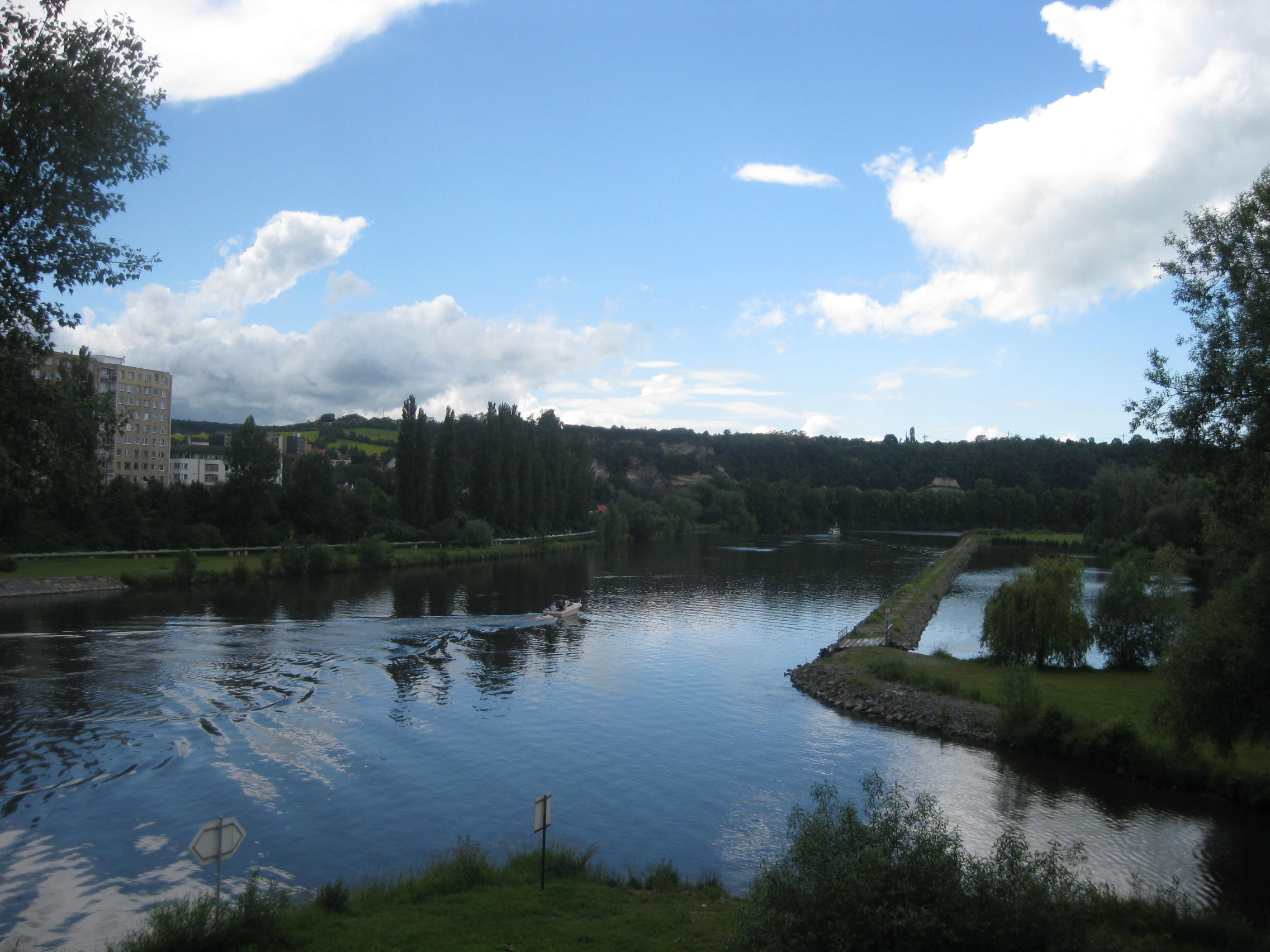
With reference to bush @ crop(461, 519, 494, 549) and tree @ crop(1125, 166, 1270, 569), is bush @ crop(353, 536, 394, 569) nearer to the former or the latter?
bush @ crop(461, 519, 494, 549)

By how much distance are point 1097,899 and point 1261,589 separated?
939cm

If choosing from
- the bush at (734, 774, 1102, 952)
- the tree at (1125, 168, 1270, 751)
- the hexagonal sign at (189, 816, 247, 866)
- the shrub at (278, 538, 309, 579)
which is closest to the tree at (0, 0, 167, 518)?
the hexagonal sign at (189, 816, 247, 866)

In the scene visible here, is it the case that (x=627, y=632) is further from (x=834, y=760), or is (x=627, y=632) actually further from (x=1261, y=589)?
(x=1261, y=589)

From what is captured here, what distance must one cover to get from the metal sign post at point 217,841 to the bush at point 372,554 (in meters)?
63.8

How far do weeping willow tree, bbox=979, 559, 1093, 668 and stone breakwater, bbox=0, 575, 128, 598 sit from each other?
2206 inches

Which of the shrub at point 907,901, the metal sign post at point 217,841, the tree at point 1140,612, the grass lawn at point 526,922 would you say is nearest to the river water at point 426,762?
the grass lawn at point 526,922

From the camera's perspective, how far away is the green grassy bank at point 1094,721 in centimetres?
2234

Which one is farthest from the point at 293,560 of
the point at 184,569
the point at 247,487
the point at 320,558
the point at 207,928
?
the point at 207,928

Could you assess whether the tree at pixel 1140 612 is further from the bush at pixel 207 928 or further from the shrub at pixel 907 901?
the bush at pixel 207 928

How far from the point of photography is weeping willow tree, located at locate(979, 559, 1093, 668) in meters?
35.9

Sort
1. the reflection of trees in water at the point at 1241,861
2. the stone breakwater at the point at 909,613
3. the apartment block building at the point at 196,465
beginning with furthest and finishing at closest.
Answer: the apartment block building at the point at 196,465, the stone breakwater at the point at 909,613, the reflection of trees in water at the point at 1241,861

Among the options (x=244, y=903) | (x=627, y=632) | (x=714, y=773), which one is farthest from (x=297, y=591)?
(x=244, y=903)

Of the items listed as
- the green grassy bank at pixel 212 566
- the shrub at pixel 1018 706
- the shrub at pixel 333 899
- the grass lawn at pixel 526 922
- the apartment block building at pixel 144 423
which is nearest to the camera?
the grass lawn at pixel 526 922

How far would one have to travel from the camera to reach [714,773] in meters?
23.9
